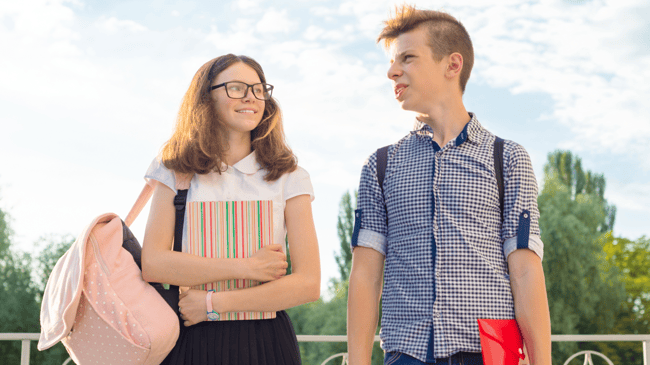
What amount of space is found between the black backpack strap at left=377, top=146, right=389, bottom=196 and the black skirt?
578mm

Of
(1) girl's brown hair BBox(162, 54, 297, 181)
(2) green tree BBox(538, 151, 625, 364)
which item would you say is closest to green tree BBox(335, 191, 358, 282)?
(2) green tree BBox(538, 151, 625, 364)

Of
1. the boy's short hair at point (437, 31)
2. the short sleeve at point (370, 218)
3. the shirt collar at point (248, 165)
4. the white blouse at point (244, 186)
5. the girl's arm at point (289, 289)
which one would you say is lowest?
the girl's arm at point (289, 289)

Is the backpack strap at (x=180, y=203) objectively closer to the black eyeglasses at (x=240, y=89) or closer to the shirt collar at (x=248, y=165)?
the shirt collar at (x=248, y=165)

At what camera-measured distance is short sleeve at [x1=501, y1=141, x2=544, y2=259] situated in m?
1.61

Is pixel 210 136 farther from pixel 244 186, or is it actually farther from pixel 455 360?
pixel 455 360

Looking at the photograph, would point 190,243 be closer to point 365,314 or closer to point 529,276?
point 365,314

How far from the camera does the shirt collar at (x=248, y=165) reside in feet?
6.30

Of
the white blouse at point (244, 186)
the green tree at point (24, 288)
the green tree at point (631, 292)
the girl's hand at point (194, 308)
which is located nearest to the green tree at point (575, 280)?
the green tree at point (631, 292)

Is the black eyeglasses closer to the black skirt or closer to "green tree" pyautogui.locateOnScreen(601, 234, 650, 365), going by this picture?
the black skirt

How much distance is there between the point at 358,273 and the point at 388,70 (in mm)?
682

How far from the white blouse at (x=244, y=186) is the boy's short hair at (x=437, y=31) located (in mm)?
594

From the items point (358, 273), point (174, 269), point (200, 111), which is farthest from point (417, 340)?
point (200, 111)

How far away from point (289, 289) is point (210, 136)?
599mm

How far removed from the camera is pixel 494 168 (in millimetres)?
1729
